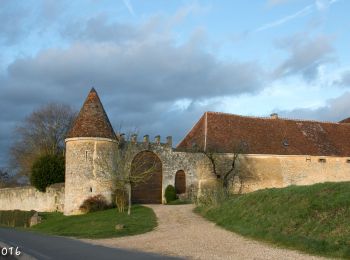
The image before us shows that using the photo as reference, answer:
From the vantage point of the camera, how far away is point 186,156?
113ft

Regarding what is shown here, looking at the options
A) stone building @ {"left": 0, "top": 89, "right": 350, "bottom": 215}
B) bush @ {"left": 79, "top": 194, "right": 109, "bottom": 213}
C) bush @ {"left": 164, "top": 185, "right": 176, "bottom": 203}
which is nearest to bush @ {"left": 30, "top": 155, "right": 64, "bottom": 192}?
stone building @ {"left": 0, "top": 89, "right": 350, "bottom": 215}

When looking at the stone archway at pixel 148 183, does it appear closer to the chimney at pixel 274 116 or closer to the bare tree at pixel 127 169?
the bare tree at pixel 127 169

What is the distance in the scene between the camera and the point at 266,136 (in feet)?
123

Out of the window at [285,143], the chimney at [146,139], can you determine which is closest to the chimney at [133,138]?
the chimney at [146,139]

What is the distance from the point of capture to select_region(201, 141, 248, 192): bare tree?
111ft

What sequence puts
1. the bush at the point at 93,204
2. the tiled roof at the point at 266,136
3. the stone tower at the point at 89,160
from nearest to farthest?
1. the bush at the point at 93,204
2. the stone tower at the point at 89,160
3. the tiled roof at the point at 266,136

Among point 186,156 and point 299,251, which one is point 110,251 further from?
point 186,156

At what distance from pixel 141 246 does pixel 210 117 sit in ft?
75.5

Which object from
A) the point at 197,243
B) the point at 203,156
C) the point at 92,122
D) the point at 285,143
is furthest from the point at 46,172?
the point at 197,243

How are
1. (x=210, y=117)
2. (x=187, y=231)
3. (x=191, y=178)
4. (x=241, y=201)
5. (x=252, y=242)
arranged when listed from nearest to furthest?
(x=252, y=242) → (x=187, y=231) → (x=241, y=201) → (x=191, y=178) → (x=210, y=117)

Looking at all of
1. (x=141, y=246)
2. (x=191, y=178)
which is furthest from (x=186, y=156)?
(x=141, y=246)

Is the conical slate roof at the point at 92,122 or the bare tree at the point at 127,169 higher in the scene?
the conical slate roof at the point at 92,122

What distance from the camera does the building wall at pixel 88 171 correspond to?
97.1ft

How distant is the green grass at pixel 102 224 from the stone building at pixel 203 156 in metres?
2.63
